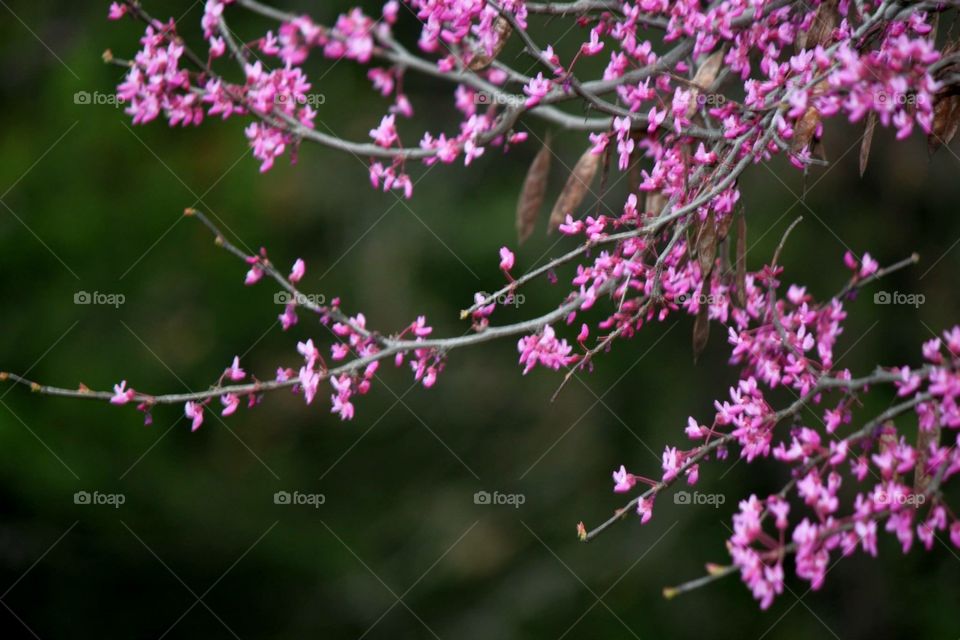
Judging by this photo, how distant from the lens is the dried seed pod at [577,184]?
220 centimetres

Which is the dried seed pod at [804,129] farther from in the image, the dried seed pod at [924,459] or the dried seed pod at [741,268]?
the dried seed pod at [924,459]

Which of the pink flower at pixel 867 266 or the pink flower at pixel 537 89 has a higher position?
the pink flower at pixel 537 89

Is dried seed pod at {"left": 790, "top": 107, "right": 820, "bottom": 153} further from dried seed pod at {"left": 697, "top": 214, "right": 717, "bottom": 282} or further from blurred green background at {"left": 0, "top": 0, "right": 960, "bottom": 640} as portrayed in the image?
blurred green background at {"left": 0, "top": 0, "right": 960, "bottom": 640}

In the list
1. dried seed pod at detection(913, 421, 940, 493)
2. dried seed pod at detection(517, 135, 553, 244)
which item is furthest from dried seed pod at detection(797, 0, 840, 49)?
dried seed pod at detection(913, 421, 940, 493)

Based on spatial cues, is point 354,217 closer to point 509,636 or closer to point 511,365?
point 511,365

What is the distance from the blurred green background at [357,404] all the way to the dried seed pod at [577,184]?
222cm

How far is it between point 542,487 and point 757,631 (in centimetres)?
123

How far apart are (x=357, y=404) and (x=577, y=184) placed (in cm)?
318

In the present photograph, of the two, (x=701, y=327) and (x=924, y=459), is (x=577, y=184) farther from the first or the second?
(x=924, y=459)

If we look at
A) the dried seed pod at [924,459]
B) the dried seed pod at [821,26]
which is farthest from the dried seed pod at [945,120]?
the dried seed pod at [924,459]

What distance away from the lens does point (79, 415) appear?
180 inches

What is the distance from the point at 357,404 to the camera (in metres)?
5.24

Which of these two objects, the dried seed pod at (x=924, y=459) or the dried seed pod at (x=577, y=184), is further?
the dried seed pod at (x=577, y=184)

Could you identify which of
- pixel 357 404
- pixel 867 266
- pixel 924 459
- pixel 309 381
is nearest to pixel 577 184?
pixel 867 266
